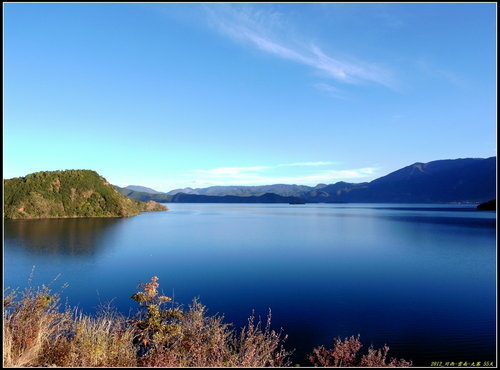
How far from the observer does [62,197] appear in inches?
4894

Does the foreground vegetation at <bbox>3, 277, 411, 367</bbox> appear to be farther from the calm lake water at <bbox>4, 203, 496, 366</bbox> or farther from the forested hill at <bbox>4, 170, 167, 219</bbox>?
the forested hill at <bbox>4, 170, 167, 219</bbox>

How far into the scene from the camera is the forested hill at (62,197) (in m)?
113

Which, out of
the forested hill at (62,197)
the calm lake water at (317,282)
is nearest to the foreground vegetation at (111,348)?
the calm lake water at (317,282)

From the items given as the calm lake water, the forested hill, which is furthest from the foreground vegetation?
the forested hill

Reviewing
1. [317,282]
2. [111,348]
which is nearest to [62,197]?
[317,282]

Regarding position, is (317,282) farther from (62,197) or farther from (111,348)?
(62,197)

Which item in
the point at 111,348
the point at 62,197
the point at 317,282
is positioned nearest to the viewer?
the point at 111,348

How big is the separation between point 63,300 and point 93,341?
55.0 ft

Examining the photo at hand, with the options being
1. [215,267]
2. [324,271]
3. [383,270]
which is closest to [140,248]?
[215,267]

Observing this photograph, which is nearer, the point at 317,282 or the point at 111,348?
the point at 111,348

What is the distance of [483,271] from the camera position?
1248 inches

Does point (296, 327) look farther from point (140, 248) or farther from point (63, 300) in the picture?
point (140, 248)

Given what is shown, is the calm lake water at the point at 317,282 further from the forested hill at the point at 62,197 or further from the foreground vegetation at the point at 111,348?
the forested hill at the point at 62,197

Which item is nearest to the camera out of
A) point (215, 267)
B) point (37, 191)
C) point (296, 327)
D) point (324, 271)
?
point (296, 327)
